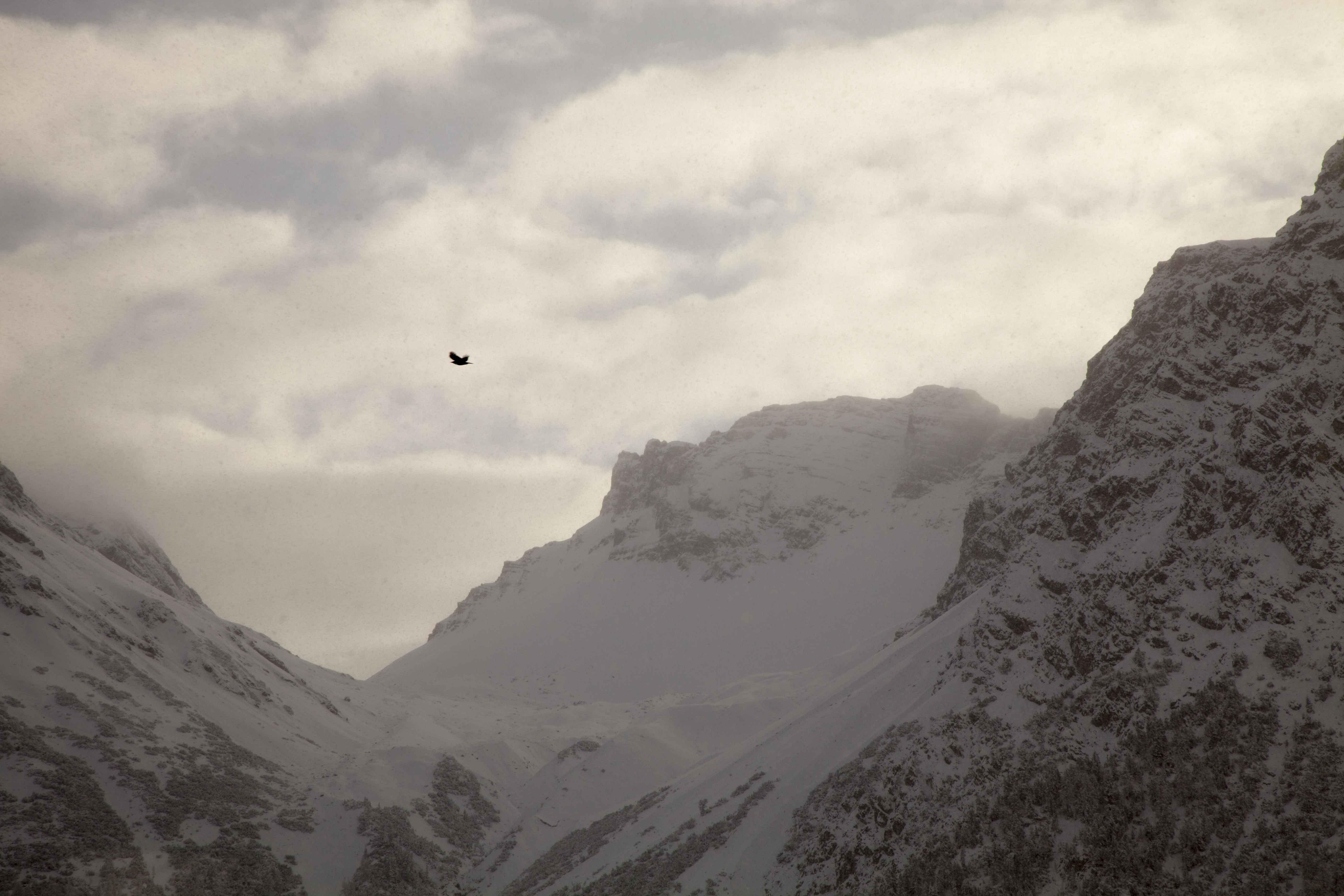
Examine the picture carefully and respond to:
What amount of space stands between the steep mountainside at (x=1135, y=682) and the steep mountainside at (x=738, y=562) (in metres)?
38.8

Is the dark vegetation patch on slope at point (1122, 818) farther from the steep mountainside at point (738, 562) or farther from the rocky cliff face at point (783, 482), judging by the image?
the rocky cliff face at point (783, 482)

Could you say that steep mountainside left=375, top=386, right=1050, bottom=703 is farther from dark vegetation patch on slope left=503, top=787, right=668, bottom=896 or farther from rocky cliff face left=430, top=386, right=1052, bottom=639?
dark vegetation patch on slope left=503, top=787, right=668, bottom=896

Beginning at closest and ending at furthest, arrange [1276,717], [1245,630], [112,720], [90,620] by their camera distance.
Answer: [1276,717]
[1245,630]
[112,720]
[90,620]

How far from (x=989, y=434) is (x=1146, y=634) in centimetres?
Result: 11609

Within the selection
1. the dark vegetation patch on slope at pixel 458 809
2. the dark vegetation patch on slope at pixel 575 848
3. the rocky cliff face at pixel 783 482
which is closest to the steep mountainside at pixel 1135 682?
the dark vegetation patch on slope at pixel 575 848

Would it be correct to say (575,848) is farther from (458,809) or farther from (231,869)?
(231,869)

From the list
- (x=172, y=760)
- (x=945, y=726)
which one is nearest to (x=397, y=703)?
(x=172, y=760)

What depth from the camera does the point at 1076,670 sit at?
29.9 metres

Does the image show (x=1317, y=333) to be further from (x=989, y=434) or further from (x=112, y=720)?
(x=989, y=434)

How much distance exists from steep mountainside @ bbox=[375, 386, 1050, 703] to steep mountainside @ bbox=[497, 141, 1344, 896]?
127ft

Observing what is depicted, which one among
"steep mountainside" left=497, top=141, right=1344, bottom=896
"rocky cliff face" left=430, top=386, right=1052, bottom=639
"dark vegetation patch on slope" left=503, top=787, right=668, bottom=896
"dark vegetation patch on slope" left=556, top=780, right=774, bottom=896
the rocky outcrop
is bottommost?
"dark vegetation patch on slope" left=503, top=787, right=668, bottom=896

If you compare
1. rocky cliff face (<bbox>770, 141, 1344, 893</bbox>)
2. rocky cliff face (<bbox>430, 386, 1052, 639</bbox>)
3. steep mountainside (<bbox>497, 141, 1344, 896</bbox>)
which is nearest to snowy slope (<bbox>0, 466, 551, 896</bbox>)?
steep mountainside (<bbox>497, 141, 1344, 896</bbox>)

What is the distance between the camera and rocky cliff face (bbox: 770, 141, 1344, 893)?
23.5m

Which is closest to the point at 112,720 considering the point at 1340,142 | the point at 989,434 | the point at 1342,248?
the point at 1342,248
